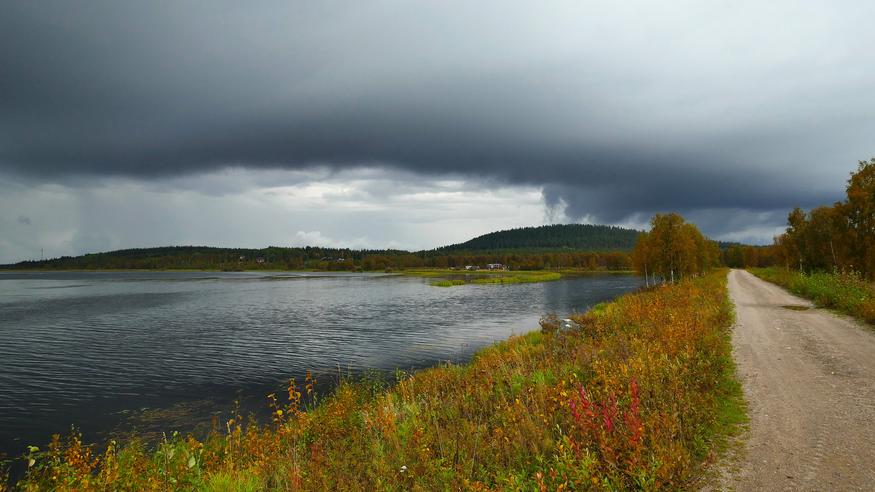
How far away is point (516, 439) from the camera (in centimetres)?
916

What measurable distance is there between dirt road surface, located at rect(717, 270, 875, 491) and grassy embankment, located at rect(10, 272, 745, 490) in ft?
2.02

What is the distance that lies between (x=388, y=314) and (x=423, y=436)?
148ft

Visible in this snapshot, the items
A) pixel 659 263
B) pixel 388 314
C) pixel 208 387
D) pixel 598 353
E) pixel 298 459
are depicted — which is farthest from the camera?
pixel 659 263

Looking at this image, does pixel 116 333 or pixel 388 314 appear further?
pixel 388 314

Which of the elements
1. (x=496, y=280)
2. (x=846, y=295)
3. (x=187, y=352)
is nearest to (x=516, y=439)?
(x=846, y=295)

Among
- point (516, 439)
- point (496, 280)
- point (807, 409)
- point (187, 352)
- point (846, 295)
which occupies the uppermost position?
point (846, 295)

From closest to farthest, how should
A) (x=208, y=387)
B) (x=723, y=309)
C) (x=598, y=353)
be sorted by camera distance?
(x=598, y=353), (x=208, y=387), (x=723, y=309)

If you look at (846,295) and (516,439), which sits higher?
(846,295)

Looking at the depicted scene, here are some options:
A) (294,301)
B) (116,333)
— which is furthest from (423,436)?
(294,301)

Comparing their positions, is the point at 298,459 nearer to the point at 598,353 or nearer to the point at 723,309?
the point at 598,353

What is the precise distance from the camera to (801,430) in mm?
8922

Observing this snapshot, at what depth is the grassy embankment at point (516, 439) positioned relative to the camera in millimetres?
7609

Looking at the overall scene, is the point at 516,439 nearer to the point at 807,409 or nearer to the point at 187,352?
the point at 807,409

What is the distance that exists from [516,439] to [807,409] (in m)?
6.57
